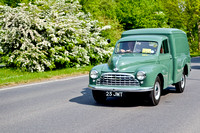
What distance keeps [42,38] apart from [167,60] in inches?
452

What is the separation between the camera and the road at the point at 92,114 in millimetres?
6414

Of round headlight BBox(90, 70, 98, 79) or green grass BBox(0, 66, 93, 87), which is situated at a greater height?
round headlight BBox(90, 70, 98, 79)

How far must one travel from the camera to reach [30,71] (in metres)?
19.3

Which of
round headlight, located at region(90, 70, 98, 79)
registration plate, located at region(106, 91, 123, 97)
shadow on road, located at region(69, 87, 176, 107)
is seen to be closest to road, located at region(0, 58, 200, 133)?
shadow on road, located at region(69, 87, 176, 107)

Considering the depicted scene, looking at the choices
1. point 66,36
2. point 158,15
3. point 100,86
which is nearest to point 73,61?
point 66,36

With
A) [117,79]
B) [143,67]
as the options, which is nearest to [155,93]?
[143,67]

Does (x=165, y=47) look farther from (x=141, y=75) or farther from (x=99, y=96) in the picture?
(x=99, y=96)

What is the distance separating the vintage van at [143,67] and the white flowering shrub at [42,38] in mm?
9328

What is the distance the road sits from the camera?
6.41m

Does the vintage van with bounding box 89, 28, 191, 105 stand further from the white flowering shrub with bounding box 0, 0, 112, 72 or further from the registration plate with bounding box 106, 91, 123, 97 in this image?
the white flowering shrub with bounding box 0, 0, 112, 72

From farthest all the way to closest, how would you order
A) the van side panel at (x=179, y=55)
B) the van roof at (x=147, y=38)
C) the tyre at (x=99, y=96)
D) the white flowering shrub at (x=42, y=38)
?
the white flowering shrub at (x=42, y=38)
the van side panel at (x=179, y=55)
the van roof at (x=147, y=38)
the tyre at (x=99, y=96)

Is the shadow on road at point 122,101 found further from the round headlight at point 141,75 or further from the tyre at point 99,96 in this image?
the round headlight at point 141,75

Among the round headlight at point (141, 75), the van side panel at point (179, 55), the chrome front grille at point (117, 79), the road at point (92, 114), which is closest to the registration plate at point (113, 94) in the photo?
the chrome front grille at point (117, 79)

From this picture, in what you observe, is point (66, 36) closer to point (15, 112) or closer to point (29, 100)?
point (29, 100)
